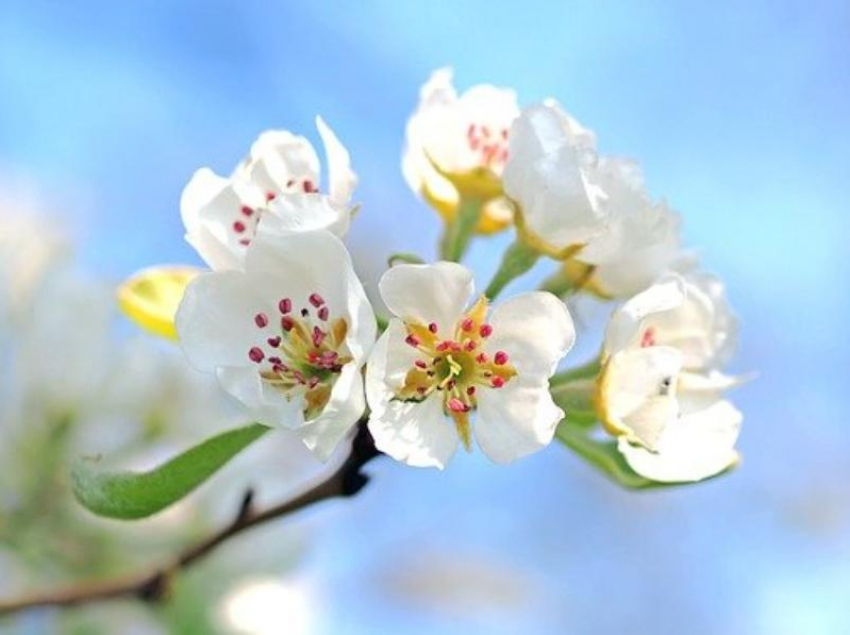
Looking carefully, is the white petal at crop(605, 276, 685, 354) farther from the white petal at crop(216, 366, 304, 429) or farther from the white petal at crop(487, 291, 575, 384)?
the white petal at crop(216, 366, 304, 429)

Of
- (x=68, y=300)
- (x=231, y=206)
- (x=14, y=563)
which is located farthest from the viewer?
(x=68, y=300)

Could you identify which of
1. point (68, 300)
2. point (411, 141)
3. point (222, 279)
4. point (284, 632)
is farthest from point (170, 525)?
point (222, 279)

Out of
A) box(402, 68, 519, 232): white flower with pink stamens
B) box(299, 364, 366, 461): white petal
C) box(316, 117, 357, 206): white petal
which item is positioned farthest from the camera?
box(402, 68, 519, 232): white flower with pink stamens

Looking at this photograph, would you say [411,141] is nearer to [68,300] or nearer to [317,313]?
[317,313]

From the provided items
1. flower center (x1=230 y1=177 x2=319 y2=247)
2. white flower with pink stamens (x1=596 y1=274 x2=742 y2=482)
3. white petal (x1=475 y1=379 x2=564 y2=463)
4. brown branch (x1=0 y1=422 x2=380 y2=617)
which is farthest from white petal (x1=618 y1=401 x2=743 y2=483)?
flower center (x1=230 y1=177 x2=319 y2=247)

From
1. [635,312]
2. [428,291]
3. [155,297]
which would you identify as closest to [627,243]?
[635,312]

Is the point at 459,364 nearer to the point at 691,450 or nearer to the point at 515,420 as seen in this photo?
the point at 515,420
